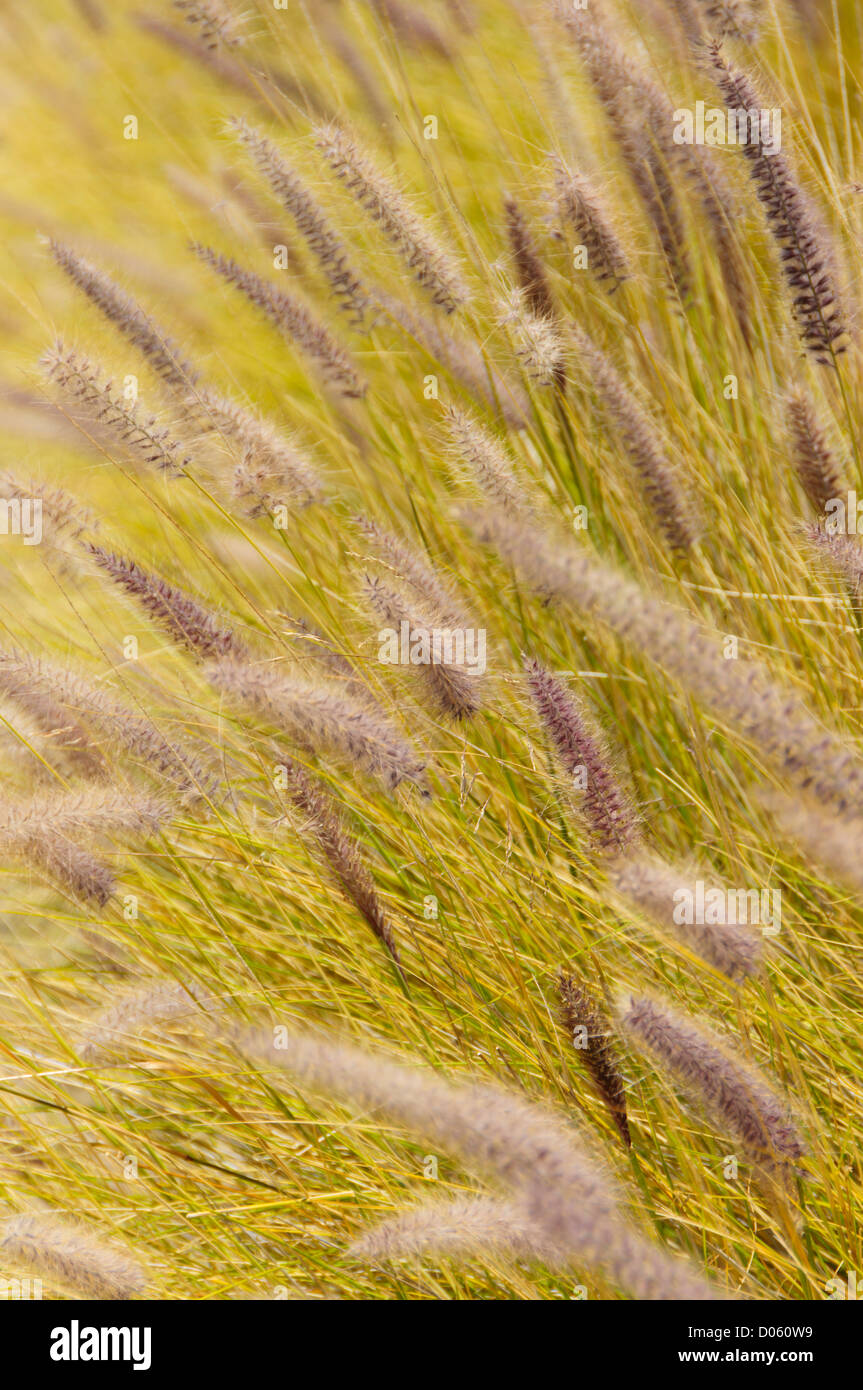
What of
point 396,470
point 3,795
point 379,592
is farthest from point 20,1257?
point 396,470

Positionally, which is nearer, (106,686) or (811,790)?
(811,790)

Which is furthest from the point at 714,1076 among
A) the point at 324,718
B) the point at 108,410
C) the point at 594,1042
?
the point at 108,410

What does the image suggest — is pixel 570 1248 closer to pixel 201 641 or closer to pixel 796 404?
pixel 201 641

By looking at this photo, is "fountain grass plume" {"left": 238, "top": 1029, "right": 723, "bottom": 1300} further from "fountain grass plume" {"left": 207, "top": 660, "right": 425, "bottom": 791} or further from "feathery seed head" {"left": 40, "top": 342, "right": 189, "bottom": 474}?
"feathery seed head" {"left": 40, "top": 342, "right": 189, "bottom": 474}

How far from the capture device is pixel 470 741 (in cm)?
106

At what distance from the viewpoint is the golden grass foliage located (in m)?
0.72

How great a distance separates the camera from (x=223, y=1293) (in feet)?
2.82

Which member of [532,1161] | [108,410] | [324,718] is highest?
[108,410]

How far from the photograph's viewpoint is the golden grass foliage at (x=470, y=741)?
718 mm

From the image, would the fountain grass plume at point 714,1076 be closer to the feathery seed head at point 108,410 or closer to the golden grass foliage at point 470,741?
the golden grass foliage at point 470,741

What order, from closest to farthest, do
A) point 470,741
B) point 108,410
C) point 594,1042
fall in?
point 594,1042 < point 108,410 < point 470,741

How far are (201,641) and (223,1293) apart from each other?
0.55 metres

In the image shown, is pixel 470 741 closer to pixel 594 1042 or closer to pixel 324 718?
pixel 324 718

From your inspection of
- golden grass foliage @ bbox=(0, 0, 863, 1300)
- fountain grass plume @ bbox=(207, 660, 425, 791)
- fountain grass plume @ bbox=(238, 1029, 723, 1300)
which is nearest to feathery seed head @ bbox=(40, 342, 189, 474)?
golden grass foliage @ bbox=(0, 0, 863, 1300)
